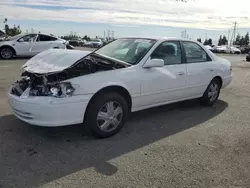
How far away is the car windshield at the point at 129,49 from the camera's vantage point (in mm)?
4827

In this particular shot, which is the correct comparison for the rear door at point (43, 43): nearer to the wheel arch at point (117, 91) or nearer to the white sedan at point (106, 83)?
the white sedan at point (106, 83)

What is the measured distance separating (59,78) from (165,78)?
1947 millimetres

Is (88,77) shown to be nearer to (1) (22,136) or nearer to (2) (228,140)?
(1) (22,136)

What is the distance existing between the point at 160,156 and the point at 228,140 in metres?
1.32

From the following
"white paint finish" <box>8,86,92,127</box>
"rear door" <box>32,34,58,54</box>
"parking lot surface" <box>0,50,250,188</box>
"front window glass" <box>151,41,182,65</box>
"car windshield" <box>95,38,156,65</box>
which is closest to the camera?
"parking lot surface" <box>0,50,250,188</box>

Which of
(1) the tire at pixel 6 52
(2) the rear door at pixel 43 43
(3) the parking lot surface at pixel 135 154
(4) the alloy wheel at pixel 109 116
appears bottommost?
(3) the parking lot surface at pixel 135 154

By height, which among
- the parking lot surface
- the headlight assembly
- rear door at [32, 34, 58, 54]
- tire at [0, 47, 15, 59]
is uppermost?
rear door at [32, 34, 58, 54]

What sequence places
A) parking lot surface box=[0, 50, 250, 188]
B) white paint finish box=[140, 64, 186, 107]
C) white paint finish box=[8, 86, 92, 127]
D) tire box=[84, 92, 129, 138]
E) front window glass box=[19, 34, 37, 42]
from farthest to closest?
front window glass box=[19, 34, 37, 42], white paint finish box=[140, 64, 186, 107], tire box=[84, 92, 129, 138], white paint finish box=[8, 86, 92, 127], parking lot surface box=[0, 50, 250, 188]

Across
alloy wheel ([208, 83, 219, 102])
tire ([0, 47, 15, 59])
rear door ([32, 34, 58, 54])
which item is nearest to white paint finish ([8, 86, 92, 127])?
alloy wheel ([208, 83, 219, 102])

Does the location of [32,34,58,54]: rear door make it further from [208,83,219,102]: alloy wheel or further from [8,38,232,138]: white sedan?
[208,83,219,102]: alloy wheel

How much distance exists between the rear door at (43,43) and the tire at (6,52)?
45.1 inches

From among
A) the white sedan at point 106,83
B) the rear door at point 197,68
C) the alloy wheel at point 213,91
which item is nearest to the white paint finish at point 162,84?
the white sedan at point 106,83

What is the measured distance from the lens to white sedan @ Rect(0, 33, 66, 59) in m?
14.8

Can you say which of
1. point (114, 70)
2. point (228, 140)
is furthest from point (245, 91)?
point (114, 70)
